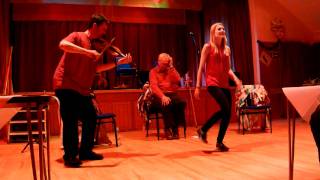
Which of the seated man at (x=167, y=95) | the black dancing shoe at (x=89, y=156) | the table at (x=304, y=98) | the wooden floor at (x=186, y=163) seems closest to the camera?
the table at (x=304, y=98)

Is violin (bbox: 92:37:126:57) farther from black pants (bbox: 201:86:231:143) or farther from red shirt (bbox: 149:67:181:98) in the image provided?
red shirt (bbox: 149:67:181:98)

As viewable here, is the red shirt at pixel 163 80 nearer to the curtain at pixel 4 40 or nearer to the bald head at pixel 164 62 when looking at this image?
the bald head at pixel 164 62

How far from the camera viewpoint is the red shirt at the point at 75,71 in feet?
10.4

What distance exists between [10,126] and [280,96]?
610cm

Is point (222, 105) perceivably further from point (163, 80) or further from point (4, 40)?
point (4, 40)

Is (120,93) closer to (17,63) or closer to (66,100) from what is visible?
(17,63)

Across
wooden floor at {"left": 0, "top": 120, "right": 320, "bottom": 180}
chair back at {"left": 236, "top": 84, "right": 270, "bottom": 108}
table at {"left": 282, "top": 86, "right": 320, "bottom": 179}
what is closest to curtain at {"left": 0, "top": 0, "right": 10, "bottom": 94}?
wooden floor at {"left": 0, "top": 120, "right": 320, "bottom": 180}

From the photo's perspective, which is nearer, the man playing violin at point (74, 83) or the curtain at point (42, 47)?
the man playing violin at point (74, 83)

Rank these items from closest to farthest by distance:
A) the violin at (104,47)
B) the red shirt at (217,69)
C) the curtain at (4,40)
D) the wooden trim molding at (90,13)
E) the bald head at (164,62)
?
the violin at (104,47) < the red shirt at (217,69) < the bald head at (164,62) < the curtain at (4,40) < the wooden trim molding at (90,13)

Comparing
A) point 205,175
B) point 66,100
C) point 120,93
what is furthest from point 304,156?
point 120,93

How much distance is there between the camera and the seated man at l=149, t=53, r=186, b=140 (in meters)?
5.12

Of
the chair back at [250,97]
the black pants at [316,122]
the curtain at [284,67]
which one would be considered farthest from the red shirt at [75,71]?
the curtain at [284,67]

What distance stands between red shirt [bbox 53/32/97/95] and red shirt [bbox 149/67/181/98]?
1979 millimetres

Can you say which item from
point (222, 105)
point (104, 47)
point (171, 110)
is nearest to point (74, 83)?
point (104, 47)
